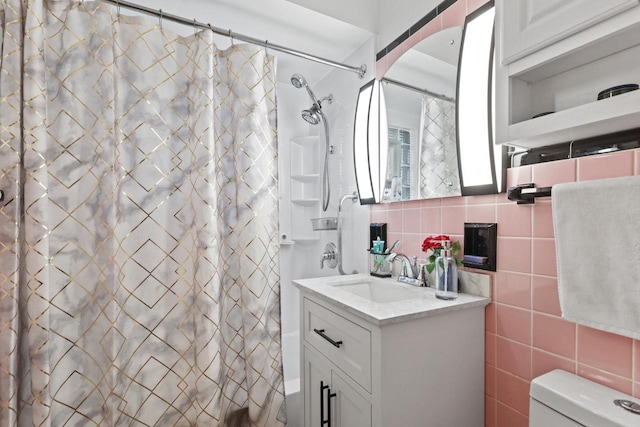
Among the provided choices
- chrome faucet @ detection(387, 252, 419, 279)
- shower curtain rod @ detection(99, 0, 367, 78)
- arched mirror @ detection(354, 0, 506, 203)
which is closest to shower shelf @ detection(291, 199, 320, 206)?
arched mirror @ detection(354, 0, 506, 203)

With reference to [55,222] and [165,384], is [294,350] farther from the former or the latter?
[55,222]

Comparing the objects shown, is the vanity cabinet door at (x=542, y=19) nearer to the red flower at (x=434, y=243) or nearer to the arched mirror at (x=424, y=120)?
the arched mirror at (x=424, y=120)

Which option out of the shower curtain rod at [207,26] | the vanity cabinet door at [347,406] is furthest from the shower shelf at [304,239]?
the vanity cabinet door at [347,406]

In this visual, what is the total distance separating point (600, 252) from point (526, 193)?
9.9 inches

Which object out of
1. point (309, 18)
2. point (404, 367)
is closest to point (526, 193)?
point (404, 367)

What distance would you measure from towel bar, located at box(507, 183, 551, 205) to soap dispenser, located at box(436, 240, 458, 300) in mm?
308

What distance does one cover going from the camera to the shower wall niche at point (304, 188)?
2469 millimetres

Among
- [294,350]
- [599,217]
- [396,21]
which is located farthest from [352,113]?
[294,350]

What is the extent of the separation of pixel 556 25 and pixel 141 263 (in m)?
1.64

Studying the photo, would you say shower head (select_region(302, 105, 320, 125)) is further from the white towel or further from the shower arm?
the white towel

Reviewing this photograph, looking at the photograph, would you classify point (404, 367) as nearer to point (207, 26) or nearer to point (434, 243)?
point (434, 243)

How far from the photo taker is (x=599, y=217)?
2.56 feet

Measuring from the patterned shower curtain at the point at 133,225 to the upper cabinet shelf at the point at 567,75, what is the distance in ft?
3.49

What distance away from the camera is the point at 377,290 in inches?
60.2
